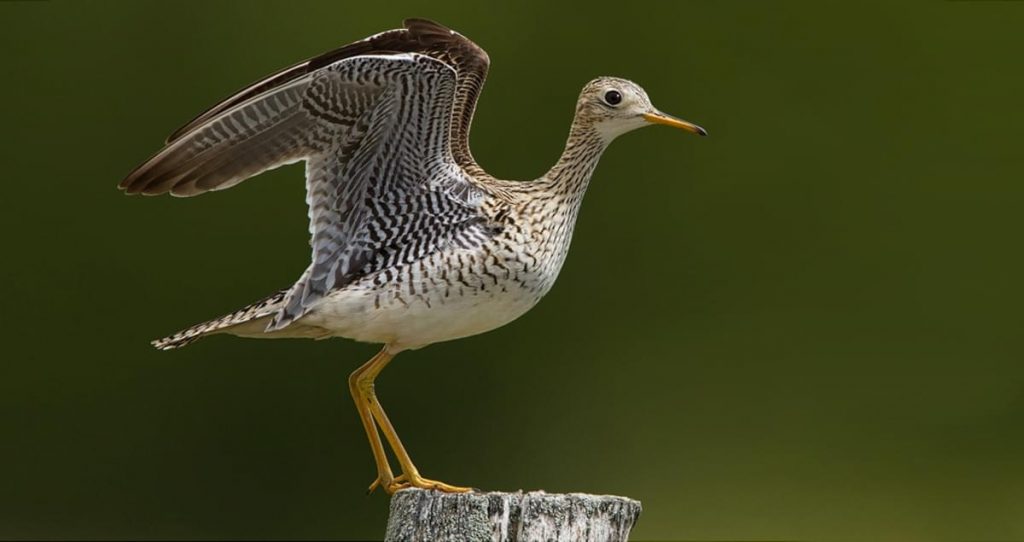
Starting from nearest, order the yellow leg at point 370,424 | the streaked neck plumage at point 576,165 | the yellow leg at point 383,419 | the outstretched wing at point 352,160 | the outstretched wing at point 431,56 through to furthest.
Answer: the outstretched wing at point 431,56 < the outstretched wing at point 352,160 < the yellow leg at point 383,419 < the yellow leg at point 370,424 < the streaked neck plumage at point 576,165

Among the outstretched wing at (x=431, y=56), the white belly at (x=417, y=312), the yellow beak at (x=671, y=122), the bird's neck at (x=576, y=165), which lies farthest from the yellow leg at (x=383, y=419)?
the yellow beak at (x=671, y=122)

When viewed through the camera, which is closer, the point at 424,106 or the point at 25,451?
the point at 424,106

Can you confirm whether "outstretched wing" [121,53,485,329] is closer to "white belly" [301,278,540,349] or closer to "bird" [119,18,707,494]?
"bird" [119,18,707,494]

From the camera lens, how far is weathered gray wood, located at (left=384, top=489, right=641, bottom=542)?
727 cm

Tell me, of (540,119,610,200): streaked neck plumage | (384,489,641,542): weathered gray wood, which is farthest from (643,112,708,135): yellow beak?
(384,489,641,542): weathered gray wood

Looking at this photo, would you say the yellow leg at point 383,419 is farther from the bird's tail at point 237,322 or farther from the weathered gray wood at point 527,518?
the weathered gray wood at point 527,518

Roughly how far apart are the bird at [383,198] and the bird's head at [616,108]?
0.53 ft

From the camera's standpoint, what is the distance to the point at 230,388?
17625 millimetres

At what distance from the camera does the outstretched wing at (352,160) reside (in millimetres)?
9031

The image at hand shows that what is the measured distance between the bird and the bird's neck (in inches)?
4.4

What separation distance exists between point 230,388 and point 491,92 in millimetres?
3651

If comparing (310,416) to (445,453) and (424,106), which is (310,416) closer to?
(445,453)

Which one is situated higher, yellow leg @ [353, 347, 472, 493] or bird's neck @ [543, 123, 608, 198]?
bird's neck @ [543, 123, 608, 198]

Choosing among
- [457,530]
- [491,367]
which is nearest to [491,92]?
[491,367]
